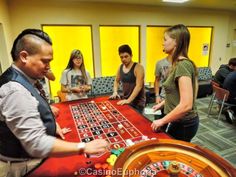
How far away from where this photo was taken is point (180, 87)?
4.27 ft

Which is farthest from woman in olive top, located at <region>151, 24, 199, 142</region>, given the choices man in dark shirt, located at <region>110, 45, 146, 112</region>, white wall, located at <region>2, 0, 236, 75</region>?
white wall, located at <region>2, 0, 236, 75</region>

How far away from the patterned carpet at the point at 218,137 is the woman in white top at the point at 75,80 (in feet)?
6.84

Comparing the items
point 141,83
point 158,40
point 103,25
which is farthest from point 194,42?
point 141,83

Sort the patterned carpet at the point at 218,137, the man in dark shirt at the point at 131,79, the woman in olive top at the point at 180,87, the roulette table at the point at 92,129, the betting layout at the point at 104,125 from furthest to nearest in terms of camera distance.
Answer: the patterned carpet at the point at 218,137 < the man in dark shirt at the point at 131,79 < the betting layout at the point at 104,125 < the woman in olive top at the point at 180,87 < the roulette table at the point at 92,129

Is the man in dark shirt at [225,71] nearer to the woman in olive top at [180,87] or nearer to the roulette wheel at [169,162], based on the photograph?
the woman in olive top at [180,87]

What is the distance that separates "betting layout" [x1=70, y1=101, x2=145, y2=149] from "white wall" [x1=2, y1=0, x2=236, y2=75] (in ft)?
9.35

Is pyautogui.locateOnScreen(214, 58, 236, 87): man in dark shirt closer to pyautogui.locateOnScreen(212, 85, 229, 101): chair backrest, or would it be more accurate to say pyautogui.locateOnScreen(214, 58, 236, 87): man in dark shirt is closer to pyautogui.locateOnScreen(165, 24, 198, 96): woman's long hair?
pyautogui.locateOnScreen(212, 85, 229, 101): chair backrest

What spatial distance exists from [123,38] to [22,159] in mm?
4529

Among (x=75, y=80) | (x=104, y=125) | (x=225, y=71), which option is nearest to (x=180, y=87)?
(x=104, y=125)

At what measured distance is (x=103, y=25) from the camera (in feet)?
15.4

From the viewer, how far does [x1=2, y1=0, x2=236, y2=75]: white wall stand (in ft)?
13.0

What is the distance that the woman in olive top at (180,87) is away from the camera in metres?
1.29

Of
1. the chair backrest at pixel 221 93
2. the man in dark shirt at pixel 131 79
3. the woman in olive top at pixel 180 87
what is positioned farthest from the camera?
the chair backrest at pixel 221 93

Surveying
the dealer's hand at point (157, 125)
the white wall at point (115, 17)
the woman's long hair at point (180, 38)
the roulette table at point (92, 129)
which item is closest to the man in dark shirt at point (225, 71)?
the white wall at point (115, 17)
